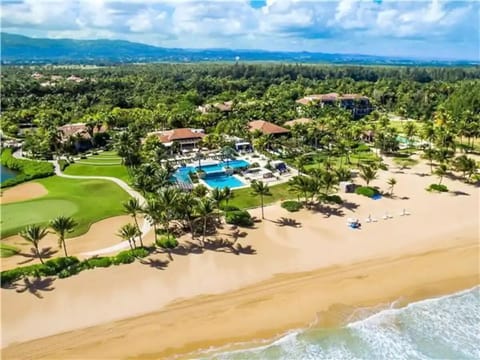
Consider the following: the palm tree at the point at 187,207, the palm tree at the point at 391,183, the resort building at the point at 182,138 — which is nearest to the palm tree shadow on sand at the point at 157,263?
the palm tree at the point at 187,207

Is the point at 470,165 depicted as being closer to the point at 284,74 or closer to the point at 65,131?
the point at 65,131

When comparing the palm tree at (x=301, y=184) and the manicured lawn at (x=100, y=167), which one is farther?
the manicured lawn at (x=100, y=167)

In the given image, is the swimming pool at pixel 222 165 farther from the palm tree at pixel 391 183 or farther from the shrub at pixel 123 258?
the shrub at pixel 123 258

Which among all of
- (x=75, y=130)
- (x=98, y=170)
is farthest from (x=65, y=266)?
(x=75, y=130)

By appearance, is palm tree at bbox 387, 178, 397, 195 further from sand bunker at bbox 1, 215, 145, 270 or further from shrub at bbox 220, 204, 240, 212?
sand bunker at bbox 1, 215, 145, 270

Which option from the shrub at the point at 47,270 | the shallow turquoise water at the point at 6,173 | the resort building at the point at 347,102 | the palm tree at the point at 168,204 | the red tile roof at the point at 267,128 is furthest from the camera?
the resort building at the point at 347,102

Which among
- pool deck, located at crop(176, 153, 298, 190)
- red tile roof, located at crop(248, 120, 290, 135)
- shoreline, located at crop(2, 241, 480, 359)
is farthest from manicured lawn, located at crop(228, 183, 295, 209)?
red tile roof, located at crop(248, 120, 290, 135)

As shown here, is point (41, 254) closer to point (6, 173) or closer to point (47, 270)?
point (47, 270)

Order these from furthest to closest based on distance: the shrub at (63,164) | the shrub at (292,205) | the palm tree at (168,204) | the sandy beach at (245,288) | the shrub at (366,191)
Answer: the shrub at (63,164) < the shrub at (366,191) < the shrub at (292,205) < the palm tree at (168,204) < the sandy beach at (245,288)
